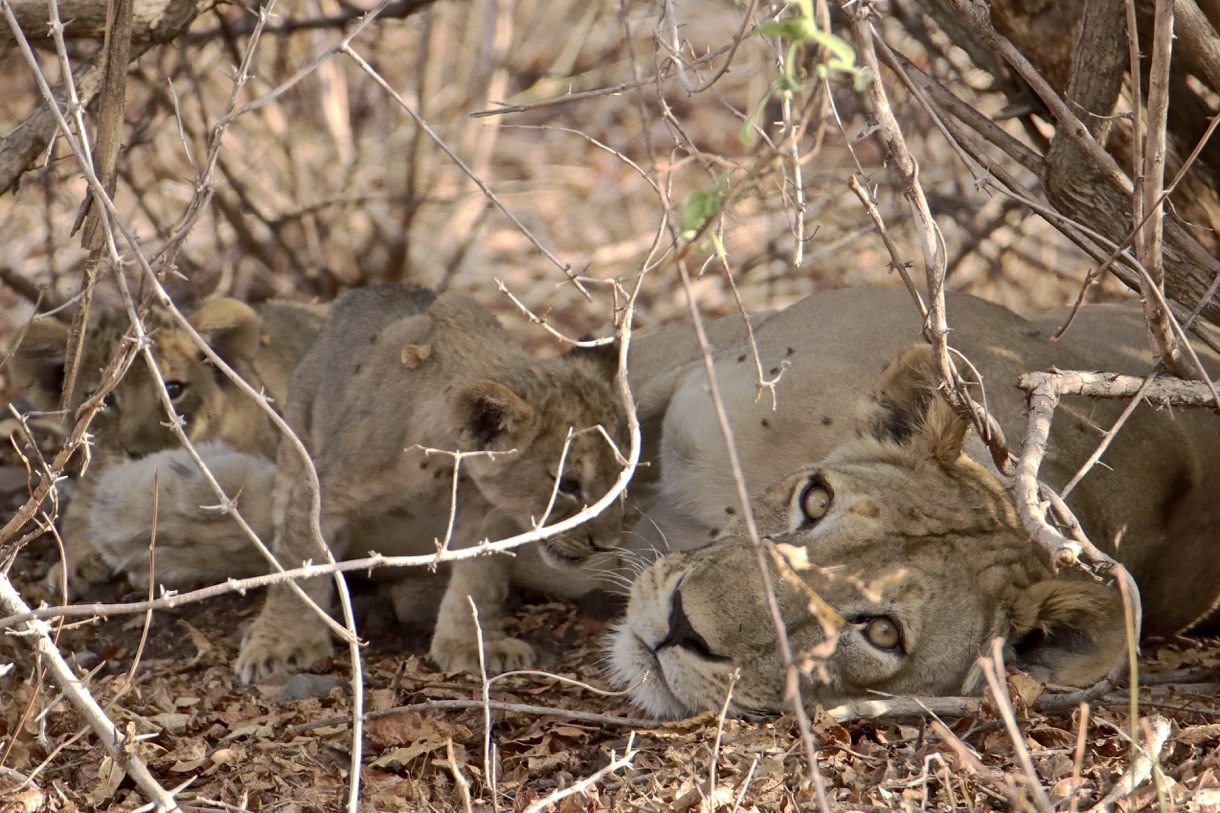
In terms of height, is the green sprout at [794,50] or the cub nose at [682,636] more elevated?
the green sprout at [794,50]

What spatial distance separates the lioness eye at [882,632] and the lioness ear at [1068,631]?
Answer: 335 mm

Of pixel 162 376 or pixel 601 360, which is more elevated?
pixel 601 360

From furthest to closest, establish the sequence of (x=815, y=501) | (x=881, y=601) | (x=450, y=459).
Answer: (x=450, y=459)
(x=815, y=501)
(x=881, y=601)

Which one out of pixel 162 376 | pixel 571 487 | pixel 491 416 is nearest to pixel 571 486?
pixel 571 487

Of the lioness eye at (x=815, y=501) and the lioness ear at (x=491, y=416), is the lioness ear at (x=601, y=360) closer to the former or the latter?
the lioness ear at (x=491, y=416)

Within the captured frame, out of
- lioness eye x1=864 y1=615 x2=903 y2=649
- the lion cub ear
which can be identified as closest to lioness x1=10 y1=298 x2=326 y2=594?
lioness eye x1=864 y1=615 x2=903 y2=649

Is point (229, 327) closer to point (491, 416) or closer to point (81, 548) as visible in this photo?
point (81, 548)

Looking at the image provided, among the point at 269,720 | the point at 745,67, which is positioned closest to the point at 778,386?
the point at 269,720

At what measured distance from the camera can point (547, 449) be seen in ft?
12.9

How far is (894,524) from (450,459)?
1.42 m

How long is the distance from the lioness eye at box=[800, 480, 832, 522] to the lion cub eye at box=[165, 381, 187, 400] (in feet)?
8.37

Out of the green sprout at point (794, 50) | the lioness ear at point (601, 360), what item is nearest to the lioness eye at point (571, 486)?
the lioness ear at point (601, 360)

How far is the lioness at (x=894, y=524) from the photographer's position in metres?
3.17

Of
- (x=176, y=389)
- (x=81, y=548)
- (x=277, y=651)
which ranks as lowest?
(x=81, y=548)
